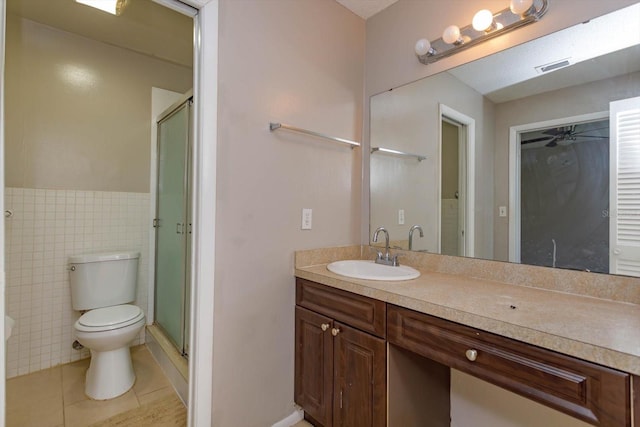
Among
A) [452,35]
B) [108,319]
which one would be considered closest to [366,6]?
[452,35]

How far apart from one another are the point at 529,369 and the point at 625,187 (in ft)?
2.63

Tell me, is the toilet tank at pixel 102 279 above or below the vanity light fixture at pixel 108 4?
below

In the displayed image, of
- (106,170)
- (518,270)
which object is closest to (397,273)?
(518,270)

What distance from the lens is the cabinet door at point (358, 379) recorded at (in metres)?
1.19

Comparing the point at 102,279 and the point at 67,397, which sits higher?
the point at 102,279

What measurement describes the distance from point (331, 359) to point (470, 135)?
4.36 feet

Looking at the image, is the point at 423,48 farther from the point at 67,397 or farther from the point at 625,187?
the point at 67,397

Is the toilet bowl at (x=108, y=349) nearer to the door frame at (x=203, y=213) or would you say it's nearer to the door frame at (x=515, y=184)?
the door frame at (x=203, y=213)

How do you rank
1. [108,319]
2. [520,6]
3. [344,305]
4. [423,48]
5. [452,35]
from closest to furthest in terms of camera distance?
[520,6] → [344,305] → [452,35] → [423,48] → [108,319]

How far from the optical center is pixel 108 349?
5.88ft

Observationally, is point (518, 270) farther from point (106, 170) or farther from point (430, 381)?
point (106, 170)

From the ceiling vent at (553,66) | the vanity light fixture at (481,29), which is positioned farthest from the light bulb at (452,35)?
the ceiling vent at (553,66)

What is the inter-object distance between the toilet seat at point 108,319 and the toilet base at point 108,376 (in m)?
0.18

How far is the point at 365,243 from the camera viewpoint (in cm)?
197
